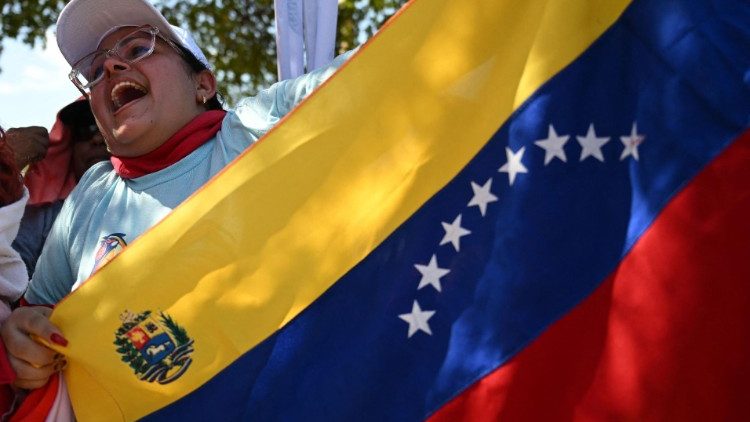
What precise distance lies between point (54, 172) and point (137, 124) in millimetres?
1409

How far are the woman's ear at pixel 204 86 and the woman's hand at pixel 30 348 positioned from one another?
0.94 m

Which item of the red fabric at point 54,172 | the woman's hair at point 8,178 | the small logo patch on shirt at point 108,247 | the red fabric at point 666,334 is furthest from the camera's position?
the red fabric at point 54,172

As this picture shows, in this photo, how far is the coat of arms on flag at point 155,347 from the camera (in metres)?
2.82

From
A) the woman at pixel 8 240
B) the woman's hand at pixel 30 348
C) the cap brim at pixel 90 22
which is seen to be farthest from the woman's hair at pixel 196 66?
the woman's hand at pixel 30 348

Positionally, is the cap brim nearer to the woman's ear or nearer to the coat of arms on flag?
the woman's ear

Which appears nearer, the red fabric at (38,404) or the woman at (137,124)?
the red fabric at (38,404)

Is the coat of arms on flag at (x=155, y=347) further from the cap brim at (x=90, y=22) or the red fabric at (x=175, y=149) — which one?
the cap brim at (x=90, y=22)

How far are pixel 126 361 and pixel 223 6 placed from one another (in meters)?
6.68

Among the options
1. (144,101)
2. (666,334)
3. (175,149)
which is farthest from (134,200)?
(666,334)

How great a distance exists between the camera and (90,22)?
3.72 metres

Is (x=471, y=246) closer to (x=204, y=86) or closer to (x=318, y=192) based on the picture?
(x=318, y=192)

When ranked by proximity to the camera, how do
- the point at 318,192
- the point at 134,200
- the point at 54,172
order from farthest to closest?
the point at 54,172 < the point at 134,200 < the point at 318,192

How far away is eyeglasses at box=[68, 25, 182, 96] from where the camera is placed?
3576 millimetres

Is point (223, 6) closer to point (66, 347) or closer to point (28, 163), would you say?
point (28, 163)
